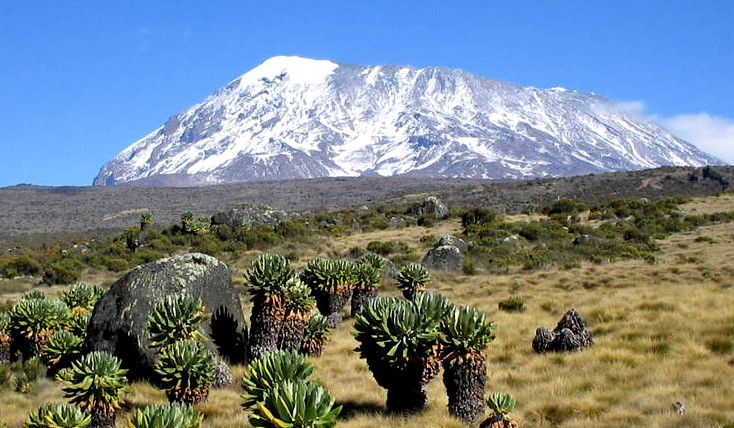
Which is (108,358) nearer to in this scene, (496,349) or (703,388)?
(496,349)

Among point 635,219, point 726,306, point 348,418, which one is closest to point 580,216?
point 635,219

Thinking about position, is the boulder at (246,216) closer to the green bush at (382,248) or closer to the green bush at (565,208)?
the green bush at (382,248)

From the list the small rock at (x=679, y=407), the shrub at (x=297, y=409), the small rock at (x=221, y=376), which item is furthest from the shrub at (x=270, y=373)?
the small rock at (x=679, y=407)

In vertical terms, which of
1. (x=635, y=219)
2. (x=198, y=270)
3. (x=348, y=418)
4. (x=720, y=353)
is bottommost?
(x=348, y=418)

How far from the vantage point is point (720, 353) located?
10.7m

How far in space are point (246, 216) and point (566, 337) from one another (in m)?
38.9

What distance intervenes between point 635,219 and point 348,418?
35.5m

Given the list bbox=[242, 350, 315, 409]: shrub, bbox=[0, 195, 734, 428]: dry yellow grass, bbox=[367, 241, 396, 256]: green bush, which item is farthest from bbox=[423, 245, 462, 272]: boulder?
bbox=[242, 350, 315, 409]: shrub

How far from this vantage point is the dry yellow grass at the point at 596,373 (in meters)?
8.58

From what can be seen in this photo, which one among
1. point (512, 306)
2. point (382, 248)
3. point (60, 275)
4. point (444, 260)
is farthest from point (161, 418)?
point (60, 275)

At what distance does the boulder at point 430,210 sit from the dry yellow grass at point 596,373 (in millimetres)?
29970

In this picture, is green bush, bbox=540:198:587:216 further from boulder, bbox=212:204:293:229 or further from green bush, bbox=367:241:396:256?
boulder, bbox=212:204:293:229

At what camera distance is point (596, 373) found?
1048cm

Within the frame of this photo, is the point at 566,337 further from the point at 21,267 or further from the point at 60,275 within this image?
the point at 21,267
